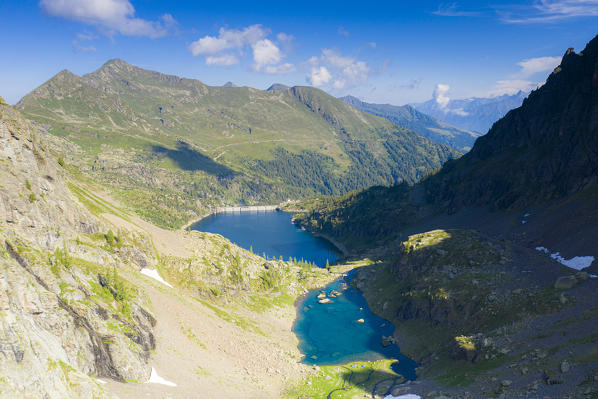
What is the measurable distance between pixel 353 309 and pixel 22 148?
131 m

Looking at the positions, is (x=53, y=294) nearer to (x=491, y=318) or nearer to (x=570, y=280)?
(x=491, y=318)

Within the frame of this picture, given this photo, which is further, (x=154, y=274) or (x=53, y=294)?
(x=154, y=274)

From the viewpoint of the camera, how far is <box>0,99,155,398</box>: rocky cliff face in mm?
43312

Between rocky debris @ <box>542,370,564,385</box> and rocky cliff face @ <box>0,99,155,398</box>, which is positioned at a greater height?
rocky cliff face @ <box>0,99,155,398</box>

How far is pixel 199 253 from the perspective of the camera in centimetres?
13425

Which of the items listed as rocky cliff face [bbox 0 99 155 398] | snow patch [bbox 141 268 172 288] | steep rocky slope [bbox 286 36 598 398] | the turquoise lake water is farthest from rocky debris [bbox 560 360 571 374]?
snow patch [bbox 141 268 172 288]

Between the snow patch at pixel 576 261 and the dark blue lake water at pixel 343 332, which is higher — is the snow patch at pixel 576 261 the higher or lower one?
the higher one

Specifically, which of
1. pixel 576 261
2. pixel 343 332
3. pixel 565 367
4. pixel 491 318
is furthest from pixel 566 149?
pixel 565 367

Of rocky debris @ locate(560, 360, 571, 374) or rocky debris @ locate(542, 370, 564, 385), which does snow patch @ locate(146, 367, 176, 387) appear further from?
rocky debris @ locate(560, 360, 571, 374)

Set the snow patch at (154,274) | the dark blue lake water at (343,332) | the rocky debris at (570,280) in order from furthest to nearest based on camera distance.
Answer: the dark blue lake water at (343,332)
the snow patch at (154,274)
the rocky debris at (570,280)

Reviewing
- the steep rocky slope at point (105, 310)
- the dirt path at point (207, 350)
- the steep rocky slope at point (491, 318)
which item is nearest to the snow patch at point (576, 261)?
the steep rocky slope at point (491, 318)

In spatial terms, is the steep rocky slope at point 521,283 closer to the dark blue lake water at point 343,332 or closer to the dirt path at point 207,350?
the dark blue lake water at point 343,332

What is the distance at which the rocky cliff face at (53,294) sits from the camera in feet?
142

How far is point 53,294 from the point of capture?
58.0 m
